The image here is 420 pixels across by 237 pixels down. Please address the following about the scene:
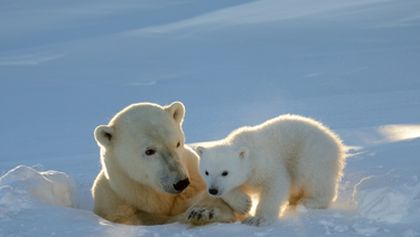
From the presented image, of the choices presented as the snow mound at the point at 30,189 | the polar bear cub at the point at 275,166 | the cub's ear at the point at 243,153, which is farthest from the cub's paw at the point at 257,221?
the snow mound at the point at 30,189

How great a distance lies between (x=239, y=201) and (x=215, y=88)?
245 inches

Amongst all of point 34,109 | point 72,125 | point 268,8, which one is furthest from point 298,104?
point 268,8

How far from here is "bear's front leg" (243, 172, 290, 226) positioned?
12.9 ft

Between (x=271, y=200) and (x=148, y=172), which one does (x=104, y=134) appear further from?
(x=271, y=200)

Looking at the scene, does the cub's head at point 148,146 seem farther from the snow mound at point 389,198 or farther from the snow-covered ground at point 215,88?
the snow mound at point 389,198

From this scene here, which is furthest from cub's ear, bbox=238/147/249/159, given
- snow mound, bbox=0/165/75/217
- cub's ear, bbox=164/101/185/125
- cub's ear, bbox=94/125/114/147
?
snow mound, bbox=0/165/75/217

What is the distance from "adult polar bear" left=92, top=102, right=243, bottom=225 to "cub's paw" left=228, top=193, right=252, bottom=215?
32 mm

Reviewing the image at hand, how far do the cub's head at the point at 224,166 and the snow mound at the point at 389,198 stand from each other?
2.43 feet

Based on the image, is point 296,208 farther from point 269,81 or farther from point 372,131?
point 269,81

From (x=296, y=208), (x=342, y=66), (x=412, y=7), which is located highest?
(x=412, y=7)

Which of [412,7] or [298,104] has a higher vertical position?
[412,7]

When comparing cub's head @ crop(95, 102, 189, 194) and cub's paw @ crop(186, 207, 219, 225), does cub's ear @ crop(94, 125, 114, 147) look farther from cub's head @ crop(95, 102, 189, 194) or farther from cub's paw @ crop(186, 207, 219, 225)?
cub's paw @ crop(186, 207, 219, 225)

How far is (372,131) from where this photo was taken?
6715 mm

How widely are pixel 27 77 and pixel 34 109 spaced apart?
2.07m
